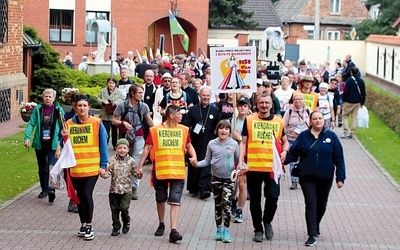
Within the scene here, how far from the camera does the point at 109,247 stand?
10906 mm

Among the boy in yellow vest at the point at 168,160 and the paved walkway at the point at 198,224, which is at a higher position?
the boy in yellow vest at the point at 168,160

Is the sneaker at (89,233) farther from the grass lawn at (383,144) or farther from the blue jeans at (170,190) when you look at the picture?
the grass lawn at (383,144)

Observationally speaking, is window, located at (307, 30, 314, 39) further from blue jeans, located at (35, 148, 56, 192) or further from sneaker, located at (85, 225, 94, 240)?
sneaker, located at (85, 225, 94, 240)

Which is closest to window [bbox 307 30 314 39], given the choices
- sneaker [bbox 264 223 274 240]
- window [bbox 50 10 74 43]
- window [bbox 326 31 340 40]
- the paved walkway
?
window [bbox 326 31 340 40]

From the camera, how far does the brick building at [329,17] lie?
80.9 metres

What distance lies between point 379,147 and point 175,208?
12.0 m

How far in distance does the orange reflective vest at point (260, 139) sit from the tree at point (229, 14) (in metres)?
45.6

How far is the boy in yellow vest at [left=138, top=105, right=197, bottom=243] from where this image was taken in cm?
1149

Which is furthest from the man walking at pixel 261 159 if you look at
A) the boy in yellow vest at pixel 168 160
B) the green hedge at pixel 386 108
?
the green hedge at pixel 386 108

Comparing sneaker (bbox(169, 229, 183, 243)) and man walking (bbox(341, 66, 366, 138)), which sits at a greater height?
man walking (bbox(341, 66, 366, 138))

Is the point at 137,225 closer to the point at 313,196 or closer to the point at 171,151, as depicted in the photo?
the point at 171,151

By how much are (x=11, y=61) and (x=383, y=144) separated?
1006 centimetres

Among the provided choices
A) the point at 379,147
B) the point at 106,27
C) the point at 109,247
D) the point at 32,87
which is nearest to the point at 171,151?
the point at 109,247

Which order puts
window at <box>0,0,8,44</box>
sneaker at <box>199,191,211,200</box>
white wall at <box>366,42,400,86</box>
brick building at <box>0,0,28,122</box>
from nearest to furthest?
sneaker at <box>199,191,211,200</box>, window at <box>0,0,8,44</box>, brick building at <box>0,0,28,122</box>, white wall at <box>366,42,400,86</box>
